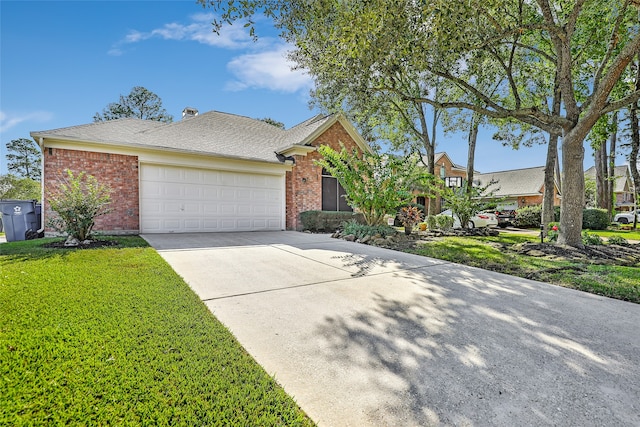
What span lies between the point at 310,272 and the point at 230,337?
8.19 feet

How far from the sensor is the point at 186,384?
6.19ft

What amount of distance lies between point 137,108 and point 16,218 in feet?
77.0

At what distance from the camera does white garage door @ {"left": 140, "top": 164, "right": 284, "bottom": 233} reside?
996 centimetres

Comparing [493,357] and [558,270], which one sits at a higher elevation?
[558,270]

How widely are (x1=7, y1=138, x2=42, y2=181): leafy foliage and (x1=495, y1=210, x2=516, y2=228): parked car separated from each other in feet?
129

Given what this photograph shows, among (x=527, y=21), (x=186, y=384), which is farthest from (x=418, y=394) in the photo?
(x=527, y=21)

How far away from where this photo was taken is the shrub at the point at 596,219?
50.5 feet

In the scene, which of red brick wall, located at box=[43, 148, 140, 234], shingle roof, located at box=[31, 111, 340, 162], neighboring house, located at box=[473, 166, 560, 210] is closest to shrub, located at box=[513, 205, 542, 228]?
neighboring house, located at box=[473, 166, 560, 210]

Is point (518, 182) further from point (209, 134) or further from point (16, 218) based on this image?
point (16, 218)

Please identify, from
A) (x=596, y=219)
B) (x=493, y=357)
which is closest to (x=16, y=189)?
(x=493, y=357)

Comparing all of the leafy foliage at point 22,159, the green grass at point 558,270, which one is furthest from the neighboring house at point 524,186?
the leafy foliage at point 22,159

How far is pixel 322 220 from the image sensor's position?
12320 millimetres

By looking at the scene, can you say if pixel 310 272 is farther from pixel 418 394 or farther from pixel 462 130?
pixel 462 130

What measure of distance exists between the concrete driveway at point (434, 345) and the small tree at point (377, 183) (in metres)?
4.66
